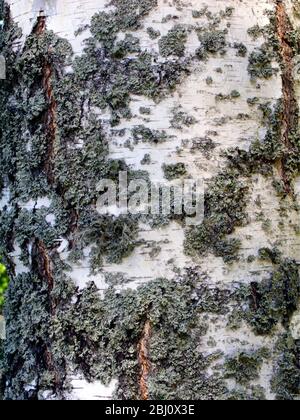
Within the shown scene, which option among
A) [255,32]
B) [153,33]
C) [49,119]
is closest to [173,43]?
[153,33]

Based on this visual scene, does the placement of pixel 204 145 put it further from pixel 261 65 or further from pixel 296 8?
pixel 296 8

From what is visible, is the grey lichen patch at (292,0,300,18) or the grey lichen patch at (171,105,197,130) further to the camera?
the grey lichen patch at (292,0,300,18)

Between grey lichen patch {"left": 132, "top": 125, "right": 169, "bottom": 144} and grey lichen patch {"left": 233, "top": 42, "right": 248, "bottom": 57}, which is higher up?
grey lichen patch {"left": 233, "top": 42, "right": 248, "bottom": 57}

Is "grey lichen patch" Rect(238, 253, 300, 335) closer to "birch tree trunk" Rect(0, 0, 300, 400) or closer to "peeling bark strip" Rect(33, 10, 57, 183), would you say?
"birch tree trunk" Rect(0, 0, 300, 400)

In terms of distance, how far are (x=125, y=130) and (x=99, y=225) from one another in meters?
0.17

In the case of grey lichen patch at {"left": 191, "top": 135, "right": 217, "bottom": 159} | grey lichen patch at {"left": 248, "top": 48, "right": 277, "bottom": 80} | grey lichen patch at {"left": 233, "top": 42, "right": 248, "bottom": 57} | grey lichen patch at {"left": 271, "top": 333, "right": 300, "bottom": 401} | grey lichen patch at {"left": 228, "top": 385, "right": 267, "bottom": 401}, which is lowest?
grey lichen patch at {"left": 228, "top": 385, "right": 267, "bottom": 401}

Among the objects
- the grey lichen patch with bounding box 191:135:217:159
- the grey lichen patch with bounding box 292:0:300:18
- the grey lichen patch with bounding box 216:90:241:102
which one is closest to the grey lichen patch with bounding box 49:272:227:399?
the grey lichen patch with bounding box 191:135:217:159

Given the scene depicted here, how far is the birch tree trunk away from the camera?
109 centimetres

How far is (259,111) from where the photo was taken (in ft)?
3.80

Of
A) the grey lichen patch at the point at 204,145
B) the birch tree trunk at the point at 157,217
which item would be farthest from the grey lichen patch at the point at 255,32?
the grey lichen patch at the point at 204,145

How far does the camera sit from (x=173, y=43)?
114 centimetres

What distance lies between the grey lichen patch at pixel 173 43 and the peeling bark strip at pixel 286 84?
0.19 metres

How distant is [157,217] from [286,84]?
35 cm

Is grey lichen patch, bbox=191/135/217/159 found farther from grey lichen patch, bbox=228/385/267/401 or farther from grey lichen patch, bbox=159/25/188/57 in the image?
grey lichen patch, bbox=228/385/267/401
